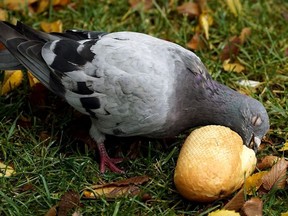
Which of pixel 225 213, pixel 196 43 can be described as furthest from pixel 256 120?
pixel 196 43

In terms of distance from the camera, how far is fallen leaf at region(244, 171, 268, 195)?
380 cm

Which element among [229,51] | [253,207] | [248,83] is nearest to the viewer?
[253,207]

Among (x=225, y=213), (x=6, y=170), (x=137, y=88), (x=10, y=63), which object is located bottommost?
(x=6, y=170)

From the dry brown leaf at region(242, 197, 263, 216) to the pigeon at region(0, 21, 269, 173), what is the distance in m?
0.41

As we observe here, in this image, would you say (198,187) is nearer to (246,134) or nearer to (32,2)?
(246,134)

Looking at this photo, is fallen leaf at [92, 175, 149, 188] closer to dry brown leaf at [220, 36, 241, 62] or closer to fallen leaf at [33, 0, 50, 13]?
dry brown leaf at [220, 36, 241, 62]

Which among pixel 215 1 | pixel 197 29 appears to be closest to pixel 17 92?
pixel 197 29

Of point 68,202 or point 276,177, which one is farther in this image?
point 276,177

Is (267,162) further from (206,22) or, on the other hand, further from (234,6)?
(234,6)

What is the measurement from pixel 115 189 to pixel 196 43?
1888 mm

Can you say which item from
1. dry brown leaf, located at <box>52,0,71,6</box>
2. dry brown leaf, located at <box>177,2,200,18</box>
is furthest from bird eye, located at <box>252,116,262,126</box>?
dry brown leaf, located at <box>52,0,71,6</box>

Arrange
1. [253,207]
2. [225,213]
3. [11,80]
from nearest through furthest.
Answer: [225,213]
[253,207]
[11,80]

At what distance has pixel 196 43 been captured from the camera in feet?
17.4

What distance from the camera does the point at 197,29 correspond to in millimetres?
5504
